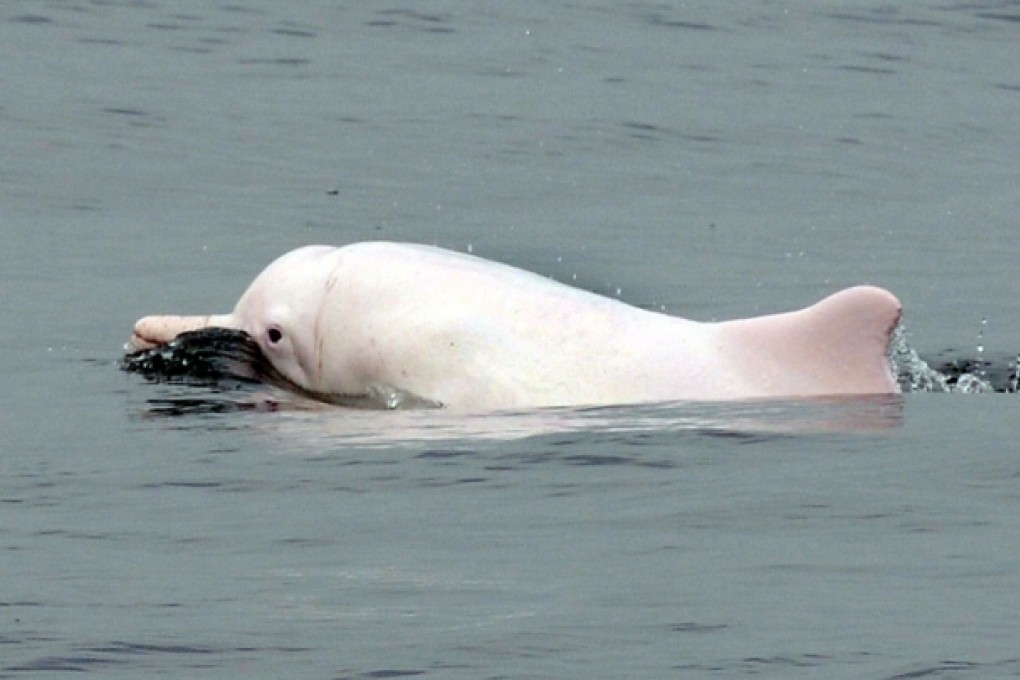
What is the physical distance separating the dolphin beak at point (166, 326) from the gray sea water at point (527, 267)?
308 mm

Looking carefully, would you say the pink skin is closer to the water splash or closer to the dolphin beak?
the dolphin beak

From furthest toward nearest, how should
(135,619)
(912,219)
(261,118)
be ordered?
(261,118)
(912,219)
(135,619)

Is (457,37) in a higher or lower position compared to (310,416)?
higher

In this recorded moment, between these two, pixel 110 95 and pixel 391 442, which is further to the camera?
pixel 110 95

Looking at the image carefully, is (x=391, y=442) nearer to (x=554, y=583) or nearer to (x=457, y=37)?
(x=554, y=583)

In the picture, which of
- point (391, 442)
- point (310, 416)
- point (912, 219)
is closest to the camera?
point (391, 442)

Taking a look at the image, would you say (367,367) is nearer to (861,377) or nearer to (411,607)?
(861,377)

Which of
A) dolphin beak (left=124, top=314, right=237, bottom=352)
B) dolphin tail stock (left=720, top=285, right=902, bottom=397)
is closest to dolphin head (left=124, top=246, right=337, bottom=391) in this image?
dolphin beak (left=124, top=314, right=237, bottom=352)

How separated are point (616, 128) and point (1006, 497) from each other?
62.2 ft

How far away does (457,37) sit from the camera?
3712 centimetres

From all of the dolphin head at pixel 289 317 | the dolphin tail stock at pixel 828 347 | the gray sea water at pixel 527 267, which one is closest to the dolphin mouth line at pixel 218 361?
the dolphin head at pixel 289 317

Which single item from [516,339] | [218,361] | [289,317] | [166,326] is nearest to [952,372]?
[516,339]

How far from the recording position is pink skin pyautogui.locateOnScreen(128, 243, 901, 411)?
14.0 metres

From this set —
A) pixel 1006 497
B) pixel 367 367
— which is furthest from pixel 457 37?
pixel 1006 497
